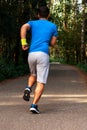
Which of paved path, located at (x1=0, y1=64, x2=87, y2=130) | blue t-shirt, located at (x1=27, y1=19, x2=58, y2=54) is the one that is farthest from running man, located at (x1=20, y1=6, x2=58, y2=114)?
paved path, located at (x1=0, y1=64, x2=87, y2=130)

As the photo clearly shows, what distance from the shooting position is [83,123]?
7.89 metres

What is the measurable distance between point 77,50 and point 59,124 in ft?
203

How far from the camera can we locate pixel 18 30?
31938 mm

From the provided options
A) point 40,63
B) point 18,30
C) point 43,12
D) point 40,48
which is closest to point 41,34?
point 40,48

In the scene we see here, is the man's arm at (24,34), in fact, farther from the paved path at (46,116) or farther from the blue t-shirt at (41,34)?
the paved path at (46,116)

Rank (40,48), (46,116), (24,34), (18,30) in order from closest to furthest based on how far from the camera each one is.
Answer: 1. (46,116)
2. (24,34)
3. (40,48)
4. (18,30)

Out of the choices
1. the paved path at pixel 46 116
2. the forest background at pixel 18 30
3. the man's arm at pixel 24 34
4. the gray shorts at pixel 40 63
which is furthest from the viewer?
the forest background at pixel 18 30

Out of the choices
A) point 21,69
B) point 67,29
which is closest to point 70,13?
point 67,29

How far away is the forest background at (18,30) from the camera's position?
26594mm

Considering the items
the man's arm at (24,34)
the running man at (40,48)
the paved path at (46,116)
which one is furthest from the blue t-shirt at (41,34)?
the paved path at (46,116)

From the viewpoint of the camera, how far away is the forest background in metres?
26.6

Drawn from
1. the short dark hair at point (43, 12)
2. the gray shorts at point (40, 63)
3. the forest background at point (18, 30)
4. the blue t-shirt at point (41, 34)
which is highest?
Result: the short dark hair at point (43, 12)

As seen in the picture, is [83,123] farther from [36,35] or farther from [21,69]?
[21,69]

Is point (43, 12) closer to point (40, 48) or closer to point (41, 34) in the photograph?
point (41, 34)
